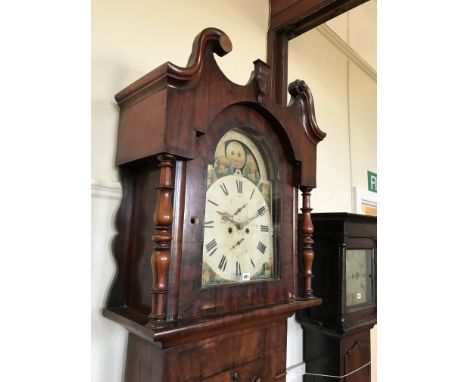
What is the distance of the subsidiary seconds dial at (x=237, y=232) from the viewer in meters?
0.78

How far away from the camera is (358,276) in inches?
50.1

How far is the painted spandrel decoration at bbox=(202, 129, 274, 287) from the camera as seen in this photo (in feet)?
2.55

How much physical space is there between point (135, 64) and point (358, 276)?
106 cm

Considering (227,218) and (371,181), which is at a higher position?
(371,181)

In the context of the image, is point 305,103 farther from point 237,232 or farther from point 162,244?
point 162,244

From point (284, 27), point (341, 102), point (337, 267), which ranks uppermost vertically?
point (284, 27)

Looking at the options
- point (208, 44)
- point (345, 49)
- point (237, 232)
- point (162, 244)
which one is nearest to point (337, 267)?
point (237, 232)

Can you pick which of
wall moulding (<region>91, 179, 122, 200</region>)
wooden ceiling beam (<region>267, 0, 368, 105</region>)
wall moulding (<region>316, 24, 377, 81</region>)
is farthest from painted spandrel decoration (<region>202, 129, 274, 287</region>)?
wall moulding (<region>316, 24, 377, 81</region>)

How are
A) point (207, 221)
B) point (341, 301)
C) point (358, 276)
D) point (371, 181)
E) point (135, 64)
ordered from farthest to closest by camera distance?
point (371, 181), point (358, 276), point (341, 301), point (135, 64), point (207, 221)

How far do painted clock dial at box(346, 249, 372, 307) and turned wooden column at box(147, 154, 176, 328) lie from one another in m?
0.77
